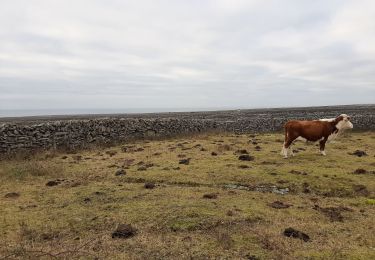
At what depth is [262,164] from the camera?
693 inches

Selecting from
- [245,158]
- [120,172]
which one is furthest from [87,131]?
[245,158]

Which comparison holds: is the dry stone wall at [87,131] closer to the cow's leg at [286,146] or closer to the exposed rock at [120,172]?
the exposed rock at [120,172]

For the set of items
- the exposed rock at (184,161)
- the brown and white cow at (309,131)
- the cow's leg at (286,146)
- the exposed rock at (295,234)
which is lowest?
the exposed rock at (295,234)

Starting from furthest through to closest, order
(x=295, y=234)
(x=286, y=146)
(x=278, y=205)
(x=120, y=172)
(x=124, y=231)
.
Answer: (x=286, y=146)
(x=120, y=172)
(x=278, y=205)
(x=124, y=231)
(x=295, y=234)

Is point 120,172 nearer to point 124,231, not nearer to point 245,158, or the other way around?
point 245,158

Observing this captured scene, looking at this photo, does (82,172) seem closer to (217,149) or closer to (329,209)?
(217,149)

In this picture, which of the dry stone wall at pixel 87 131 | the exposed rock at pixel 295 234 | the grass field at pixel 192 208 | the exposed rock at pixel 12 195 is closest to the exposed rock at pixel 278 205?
the grass field at pixel 192 208

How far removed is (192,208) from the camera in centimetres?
1103

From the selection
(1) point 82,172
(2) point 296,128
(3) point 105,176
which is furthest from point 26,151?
(2) point 296,128

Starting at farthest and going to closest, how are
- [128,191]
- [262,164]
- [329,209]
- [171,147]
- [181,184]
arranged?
[171,147], [262,164], [181,184], [128,191], [329,209]

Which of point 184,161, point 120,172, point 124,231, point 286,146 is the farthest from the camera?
point 286,146

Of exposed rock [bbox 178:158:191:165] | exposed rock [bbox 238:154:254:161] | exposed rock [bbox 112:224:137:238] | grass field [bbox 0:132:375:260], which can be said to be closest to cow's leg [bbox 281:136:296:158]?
grass field [bbox 0:132:375:260]

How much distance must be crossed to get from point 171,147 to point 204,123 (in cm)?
1642

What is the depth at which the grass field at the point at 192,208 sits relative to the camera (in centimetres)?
860
